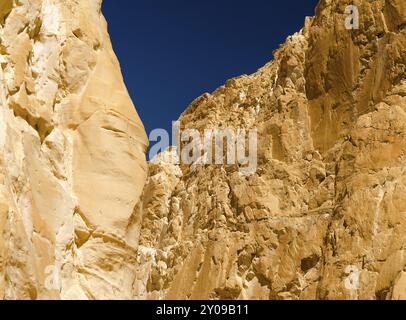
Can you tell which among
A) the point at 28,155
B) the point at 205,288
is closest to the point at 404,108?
the point at 205,288

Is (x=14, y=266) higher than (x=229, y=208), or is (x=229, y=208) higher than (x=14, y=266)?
(x=229, y=208)

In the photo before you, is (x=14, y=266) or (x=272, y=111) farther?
(x=272, y=111)

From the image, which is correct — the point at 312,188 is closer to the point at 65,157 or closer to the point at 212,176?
the point at 212,176

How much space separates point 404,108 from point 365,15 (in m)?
4.44

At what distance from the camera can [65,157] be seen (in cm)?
820

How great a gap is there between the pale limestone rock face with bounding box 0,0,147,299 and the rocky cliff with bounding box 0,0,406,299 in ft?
0.05

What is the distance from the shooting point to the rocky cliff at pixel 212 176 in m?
7.55

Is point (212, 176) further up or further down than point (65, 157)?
further up

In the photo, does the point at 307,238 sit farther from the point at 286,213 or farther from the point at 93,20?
the point at 93,20

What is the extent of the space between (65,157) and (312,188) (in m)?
20.3

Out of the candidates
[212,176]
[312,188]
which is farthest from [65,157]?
[212,176]

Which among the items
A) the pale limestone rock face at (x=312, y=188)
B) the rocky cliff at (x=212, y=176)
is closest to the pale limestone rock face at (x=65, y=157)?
the rocky cliff at (x=212, y=176)

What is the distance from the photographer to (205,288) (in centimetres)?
2775

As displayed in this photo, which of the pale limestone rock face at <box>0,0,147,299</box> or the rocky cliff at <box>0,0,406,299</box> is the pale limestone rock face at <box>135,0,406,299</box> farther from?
the pale limestone rock face at <box>0,0,147,299</box>
